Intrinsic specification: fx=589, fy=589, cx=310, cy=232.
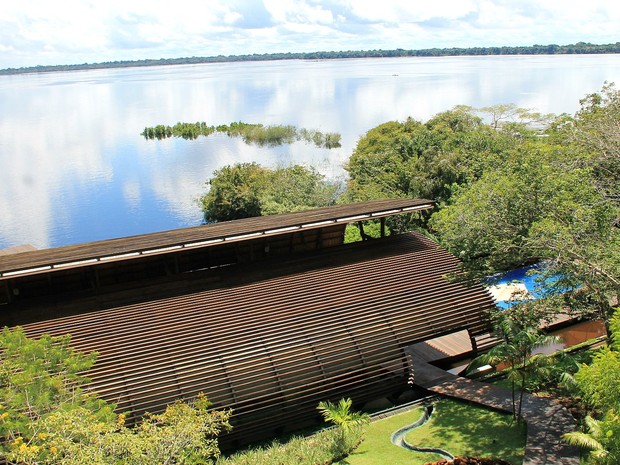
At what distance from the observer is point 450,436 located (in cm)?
1309

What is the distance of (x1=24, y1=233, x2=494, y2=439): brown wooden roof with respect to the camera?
1322 cm

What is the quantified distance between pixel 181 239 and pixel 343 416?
6533mm

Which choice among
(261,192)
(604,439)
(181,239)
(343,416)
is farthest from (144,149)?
(604,439)

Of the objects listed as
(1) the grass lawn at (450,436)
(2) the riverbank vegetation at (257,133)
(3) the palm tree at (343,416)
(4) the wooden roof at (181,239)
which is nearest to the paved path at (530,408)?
(1) the grass lawn at (450,436)

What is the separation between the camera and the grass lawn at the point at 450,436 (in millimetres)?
12320

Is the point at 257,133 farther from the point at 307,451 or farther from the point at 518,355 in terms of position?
the point at 307,451

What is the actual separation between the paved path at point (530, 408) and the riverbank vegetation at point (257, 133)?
53.3 metres

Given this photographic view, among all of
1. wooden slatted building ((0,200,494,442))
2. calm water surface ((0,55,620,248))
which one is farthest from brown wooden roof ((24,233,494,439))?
calm water surface ((0,55,620,248))

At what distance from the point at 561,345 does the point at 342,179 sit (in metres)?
31.9

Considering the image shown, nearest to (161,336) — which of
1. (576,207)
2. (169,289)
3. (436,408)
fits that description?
(169,289)

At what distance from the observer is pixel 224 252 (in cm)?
1717

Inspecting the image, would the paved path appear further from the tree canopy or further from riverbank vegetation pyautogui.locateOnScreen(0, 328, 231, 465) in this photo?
the tree canopy

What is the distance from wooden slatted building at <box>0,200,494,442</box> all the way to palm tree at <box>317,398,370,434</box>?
1.73 feet

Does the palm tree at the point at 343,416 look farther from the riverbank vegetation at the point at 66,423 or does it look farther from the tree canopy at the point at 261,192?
the tree canopy at the point at 261,192
